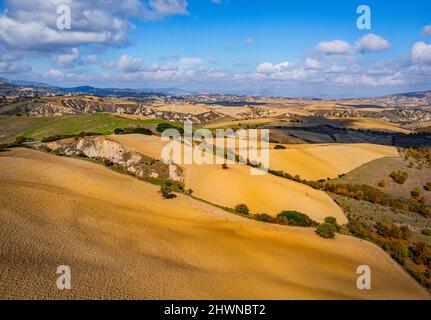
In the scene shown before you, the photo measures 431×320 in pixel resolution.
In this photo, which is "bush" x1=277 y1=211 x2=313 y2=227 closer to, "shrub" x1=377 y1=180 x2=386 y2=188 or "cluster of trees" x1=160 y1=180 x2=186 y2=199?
"cluster of trees" x1=160 y1=180 x2=186 y2=199

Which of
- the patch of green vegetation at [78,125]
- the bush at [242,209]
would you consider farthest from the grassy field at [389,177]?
the patch of green vegetation at [78,125]

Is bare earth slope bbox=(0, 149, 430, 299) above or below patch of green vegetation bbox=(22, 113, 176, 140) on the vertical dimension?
below

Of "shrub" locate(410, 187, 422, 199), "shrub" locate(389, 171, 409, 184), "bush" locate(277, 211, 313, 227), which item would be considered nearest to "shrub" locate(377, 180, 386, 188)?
"shrub" locate(389, 171, 409, 184)

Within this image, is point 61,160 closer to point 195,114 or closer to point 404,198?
point 404,198

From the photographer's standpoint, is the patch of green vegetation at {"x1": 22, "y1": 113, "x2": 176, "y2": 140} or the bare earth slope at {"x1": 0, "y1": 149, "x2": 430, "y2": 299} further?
the patch of green vegetation at {"x1": 22, "y1": 113, "x2": 176, "y2": 140}

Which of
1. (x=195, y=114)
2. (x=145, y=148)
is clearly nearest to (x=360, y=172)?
(x=145, y=148)
